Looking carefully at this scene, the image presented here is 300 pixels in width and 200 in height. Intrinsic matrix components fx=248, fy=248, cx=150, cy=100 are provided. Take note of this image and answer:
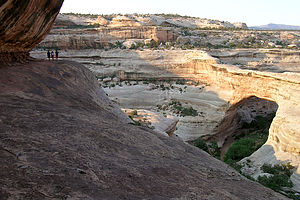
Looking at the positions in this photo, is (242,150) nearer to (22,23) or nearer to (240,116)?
(240,116)

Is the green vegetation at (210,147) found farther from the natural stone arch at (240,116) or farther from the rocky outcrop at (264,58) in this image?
the rocky outcrop at (264,58)

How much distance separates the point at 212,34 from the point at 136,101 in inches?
852

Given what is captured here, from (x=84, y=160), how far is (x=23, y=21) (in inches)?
213

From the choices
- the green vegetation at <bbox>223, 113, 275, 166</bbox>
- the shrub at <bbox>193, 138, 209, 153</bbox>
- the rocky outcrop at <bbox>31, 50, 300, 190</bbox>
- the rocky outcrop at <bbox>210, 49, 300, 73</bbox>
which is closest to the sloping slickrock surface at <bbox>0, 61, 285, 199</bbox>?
the rocky outcrop at <bbox>31, 50, 300, 190</bbox>

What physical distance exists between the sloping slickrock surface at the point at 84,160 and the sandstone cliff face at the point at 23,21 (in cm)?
141

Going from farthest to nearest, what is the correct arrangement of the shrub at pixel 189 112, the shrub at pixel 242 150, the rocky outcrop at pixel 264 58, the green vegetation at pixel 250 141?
1. the rocky outcrop at pixel 264 58
2. the shrub at pixel 189 112
3. the green vegetation at pixel 250 141
4. the shrub at pixel 242 150

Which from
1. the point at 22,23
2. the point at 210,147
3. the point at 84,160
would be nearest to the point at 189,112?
the point at 210,147

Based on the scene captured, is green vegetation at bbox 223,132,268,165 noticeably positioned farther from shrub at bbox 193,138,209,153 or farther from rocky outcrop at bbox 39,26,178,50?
rocky outcrop at bbox 39,26,178,50

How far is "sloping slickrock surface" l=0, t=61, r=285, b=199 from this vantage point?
9.61ft

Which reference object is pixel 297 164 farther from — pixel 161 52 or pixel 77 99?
pixel 161 52

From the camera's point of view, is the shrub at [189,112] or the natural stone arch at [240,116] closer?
the natural stone arch at [240,116]

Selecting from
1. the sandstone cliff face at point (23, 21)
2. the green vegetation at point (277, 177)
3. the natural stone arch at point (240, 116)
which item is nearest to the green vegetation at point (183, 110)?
the natural stone arch at point (240, 116)

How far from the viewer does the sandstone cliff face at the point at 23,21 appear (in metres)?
6.15

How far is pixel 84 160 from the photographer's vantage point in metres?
3.65
